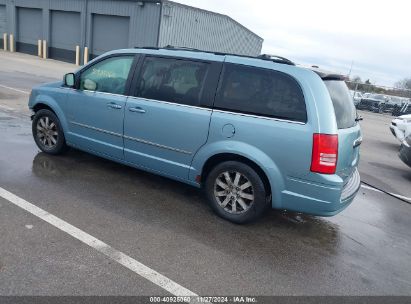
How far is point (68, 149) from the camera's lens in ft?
19.9

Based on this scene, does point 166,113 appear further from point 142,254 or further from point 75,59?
point 75,59

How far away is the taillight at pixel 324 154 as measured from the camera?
12.2 ft

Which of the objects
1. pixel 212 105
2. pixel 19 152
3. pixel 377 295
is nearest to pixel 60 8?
pixel 19 152

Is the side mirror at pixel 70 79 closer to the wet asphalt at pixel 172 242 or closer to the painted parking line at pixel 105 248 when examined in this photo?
the wet asphalt at pixel 172 242

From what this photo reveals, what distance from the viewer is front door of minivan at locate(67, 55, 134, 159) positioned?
16.5ft

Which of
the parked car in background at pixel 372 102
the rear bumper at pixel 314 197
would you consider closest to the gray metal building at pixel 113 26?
the parked car in background at pixel 372 102

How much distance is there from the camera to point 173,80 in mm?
4641

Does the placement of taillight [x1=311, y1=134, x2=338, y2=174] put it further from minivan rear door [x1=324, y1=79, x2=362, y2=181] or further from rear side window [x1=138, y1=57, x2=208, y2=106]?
rear side window [x1=138, y1=57, x2=208, y2=106]

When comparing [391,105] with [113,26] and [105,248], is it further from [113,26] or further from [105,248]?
[105,248]

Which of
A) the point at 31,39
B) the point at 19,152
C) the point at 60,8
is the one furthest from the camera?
the point at 31,39

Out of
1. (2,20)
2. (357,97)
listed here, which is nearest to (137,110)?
(357,97)

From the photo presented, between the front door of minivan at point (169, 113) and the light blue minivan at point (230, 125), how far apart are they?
0.01m

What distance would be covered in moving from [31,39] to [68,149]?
107 feet

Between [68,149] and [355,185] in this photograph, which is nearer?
[355,185]
